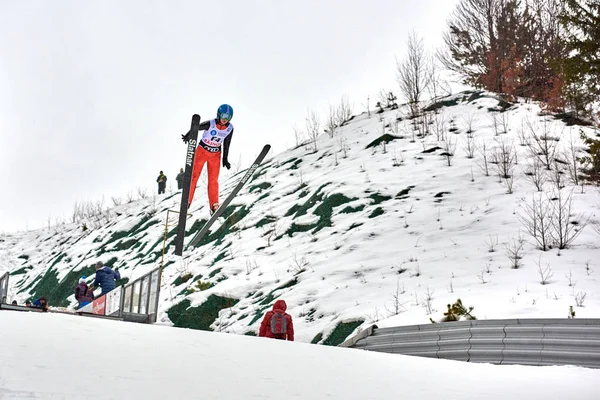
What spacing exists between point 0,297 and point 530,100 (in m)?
18.8

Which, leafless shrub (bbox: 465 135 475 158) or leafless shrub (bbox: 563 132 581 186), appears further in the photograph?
leafless shrub (bbox: 465 135 475 158)

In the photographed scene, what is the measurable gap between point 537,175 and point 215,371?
13.7 metres

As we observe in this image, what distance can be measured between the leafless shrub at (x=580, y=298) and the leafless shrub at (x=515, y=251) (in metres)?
1.92

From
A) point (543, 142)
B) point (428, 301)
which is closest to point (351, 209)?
point (543, 142)

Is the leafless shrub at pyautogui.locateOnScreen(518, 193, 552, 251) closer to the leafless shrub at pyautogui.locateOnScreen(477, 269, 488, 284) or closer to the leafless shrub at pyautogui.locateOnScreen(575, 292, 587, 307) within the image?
the leafless shrub at pyautogui.locateOnScreen(477, 269, 488, 284)

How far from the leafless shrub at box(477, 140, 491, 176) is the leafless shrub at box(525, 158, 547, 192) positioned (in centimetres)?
109

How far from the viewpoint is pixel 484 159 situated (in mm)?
17625

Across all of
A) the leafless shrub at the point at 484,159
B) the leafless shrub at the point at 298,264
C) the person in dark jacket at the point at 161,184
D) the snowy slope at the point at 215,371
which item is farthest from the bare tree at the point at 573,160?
the person in dark jacket at the point at 161,184

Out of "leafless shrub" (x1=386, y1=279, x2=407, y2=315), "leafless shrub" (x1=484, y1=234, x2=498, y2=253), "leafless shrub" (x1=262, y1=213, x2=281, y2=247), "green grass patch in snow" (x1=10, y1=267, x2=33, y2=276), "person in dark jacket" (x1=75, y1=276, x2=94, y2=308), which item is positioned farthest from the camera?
"green grass patch in snow" (x1=10, y1=267, x2=33, y2=276)

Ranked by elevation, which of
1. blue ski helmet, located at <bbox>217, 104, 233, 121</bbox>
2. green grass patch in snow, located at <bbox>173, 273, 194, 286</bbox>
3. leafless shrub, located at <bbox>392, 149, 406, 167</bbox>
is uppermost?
leafless shrub, located at <bbox>392, 149, 406, 167</bbox>

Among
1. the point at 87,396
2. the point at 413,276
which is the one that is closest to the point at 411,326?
the point at 413,276

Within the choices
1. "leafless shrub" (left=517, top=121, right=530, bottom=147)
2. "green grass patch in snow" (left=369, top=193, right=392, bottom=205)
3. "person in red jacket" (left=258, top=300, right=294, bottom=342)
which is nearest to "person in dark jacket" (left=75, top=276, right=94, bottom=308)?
"green grass patch in snow" (left=369, top=193, right=392, bottom=205)

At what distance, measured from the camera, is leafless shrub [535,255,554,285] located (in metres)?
Answer: 10.8

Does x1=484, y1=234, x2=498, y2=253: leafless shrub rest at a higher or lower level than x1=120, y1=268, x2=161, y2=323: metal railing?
higher
